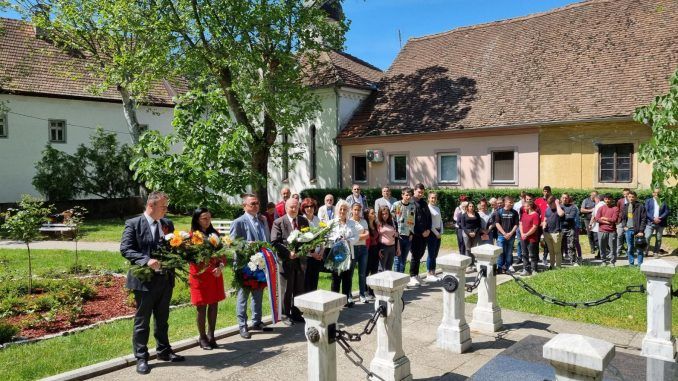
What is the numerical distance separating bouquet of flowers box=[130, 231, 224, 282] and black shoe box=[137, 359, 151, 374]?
3.36 feet

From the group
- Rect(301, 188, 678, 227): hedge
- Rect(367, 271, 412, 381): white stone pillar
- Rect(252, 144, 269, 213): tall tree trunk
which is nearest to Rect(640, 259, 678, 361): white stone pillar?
Rect(367, 271, 412, 381): white stone pillar

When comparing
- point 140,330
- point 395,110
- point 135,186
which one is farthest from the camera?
point 135,186

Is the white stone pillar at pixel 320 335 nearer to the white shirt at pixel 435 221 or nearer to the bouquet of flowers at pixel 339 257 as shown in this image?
the bouquet of flowers at pixel 339 257

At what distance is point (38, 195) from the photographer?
26.6m

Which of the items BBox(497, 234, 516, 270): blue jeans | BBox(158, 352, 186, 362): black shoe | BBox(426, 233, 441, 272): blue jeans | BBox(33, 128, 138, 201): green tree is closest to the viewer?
BBox(158, 352, 186, 362): black shoe

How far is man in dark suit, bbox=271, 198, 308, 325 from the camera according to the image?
741 cm

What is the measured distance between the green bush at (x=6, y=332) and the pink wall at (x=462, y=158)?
54.6ft

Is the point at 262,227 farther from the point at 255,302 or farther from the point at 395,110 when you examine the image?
the point at 395,110

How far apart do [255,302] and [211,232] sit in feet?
4.50

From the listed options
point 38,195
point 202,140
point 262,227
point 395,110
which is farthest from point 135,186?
point 262,227

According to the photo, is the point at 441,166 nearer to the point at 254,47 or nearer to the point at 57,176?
the point at 254,47

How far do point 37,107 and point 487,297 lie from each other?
27326mm

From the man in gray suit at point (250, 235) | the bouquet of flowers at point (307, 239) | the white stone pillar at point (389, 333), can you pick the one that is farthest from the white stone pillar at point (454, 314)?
the man in gray suit at point (250, 235)

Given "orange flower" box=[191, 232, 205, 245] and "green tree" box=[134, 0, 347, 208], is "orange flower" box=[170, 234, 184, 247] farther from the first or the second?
"green tree" box=[134, 0, 347, 208]
